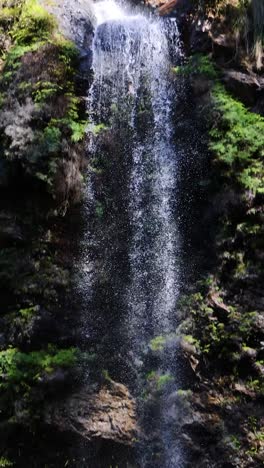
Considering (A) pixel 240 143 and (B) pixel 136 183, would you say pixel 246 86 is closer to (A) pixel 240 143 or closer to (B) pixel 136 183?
(A) pixel 240 143

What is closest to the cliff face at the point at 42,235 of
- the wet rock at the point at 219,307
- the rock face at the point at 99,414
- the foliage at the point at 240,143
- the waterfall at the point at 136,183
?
the rock face at the point at 99,414

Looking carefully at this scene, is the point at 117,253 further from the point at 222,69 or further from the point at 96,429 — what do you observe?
the point at 222,69

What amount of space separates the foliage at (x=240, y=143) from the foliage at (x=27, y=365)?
3410 mm

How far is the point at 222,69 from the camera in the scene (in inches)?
303

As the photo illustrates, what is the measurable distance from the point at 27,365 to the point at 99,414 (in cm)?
111

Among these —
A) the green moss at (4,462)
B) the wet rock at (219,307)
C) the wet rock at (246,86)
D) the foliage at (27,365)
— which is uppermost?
the wet rock at (246,86)

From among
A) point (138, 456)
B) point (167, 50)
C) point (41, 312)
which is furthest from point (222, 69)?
point (138, 456)

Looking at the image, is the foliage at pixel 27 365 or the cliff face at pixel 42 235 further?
the foliage at pixel 27 365

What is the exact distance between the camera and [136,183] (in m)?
7.15

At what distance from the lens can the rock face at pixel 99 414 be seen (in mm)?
5582

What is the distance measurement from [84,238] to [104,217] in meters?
0.45

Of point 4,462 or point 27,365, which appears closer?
point 4,462

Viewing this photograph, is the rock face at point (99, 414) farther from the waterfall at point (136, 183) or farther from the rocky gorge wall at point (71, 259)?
the waterfall at point (136, 183)

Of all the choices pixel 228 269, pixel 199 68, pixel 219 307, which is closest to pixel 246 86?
pixel 199 68
